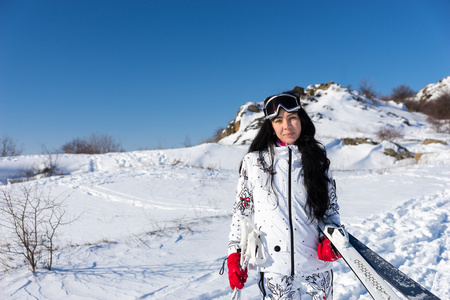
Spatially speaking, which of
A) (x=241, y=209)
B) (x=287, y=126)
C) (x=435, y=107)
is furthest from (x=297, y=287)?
(x=435, y=107)

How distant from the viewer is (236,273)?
1.47 meters

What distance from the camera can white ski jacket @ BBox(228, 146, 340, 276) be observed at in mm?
1479

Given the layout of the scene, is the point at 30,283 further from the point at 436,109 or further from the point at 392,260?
the point at 436,109

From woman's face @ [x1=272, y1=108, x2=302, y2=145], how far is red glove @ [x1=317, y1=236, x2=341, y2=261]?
2.01 feet

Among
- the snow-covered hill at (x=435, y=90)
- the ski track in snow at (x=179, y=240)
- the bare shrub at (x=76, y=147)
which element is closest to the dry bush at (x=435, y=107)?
the snow-covered hill at (x=435, y=90)

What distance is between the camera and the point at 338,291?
253cm

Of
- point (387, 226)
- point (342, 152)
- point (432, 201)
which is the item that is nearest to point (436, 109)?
point (342, 152)

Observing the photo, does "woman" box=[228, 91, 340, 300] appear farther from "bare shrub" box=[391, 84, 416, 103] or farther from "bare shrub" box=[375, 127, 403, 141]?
"bare shrub" box=[391, 84, 416, 103]

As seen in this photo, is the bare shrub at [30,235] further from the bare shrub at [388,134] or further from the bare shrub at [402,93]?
the bare shrub at [402,93]

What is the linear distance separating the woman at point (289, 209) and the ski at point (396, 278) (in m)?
0.23

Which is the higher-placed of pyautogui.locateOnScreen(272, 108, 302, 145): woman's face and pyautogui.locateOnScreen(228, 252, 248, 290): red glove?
pyautogui.locateOnScreen(272, 108, 302, 145): woman's face

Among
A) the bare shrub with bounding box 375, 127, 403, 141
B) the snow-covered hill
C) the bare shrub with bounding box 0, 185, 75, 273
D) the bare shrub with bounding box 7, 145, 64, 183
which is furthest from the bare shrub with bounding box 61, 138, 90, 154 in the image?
the snow-covered hill

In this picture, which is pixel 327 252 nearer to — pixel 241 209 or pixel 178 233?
pixel 241 209

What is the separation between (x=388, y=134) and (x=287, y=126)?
22.1m
